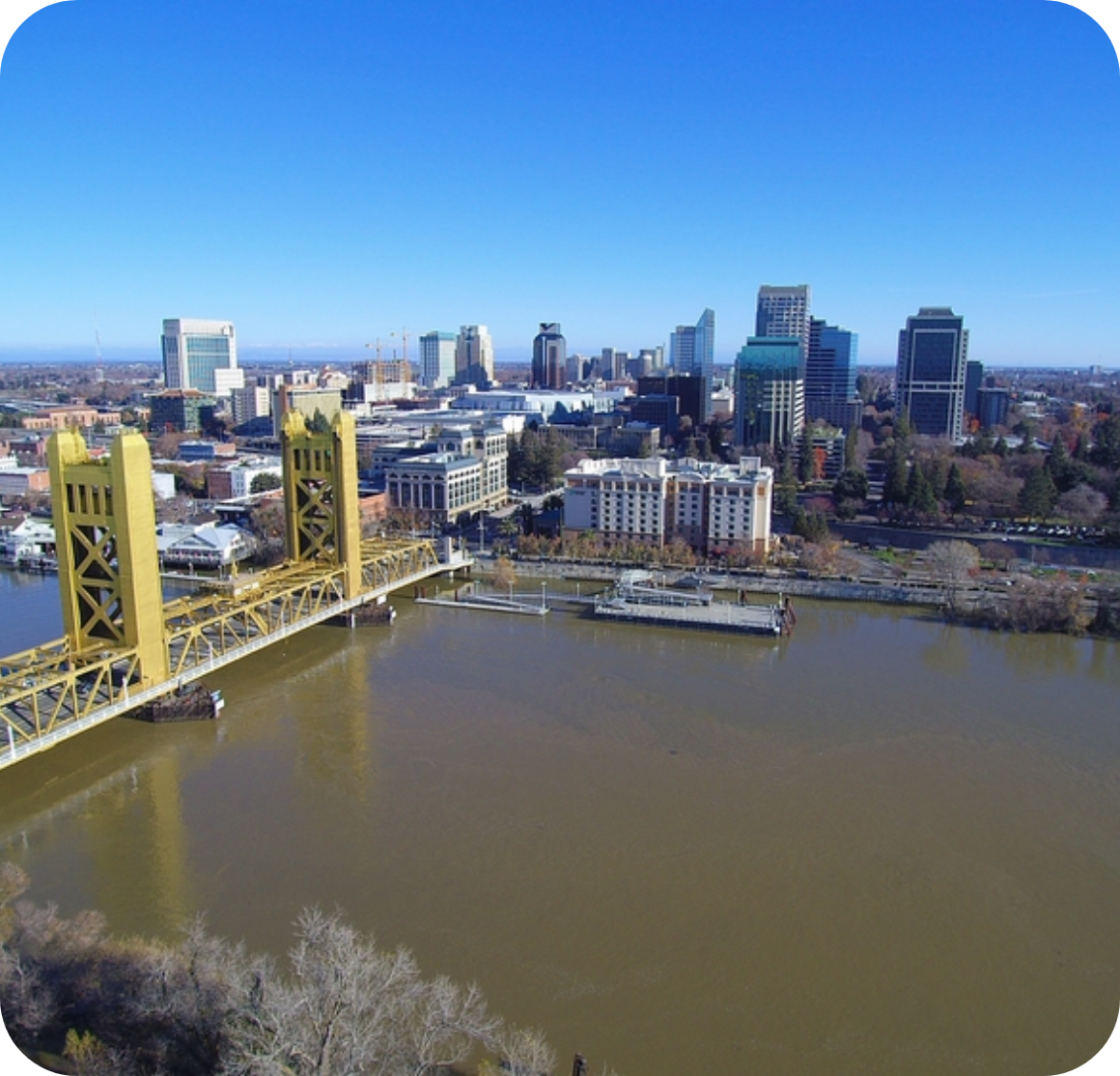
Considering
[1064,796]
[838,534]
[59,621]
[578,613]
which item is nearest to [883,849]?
[1064,796]

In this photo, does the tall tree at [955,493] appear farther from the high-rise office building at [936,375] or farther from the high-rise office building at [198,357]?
the high-rise office building at [198,357]

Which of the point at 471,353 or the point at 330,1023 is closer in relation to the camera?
the point at 330,1023

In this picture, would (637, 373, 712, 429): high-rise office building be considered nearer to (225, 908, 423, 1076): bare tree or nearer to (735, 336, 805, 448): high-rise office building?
(735, 336, 805, 448): high-rise office building

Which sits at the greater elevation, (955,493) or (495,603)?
(955,493)

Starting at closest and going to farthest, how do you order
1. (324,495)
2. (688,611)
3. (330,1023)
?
1. (330,1023)
2. (688,611)
3. (324,495)

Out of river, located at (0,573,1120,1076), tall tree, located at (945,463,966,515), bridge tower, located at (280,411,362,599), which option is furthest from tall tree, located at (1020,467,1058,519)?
bridge tower, located at (280,411,362,599)

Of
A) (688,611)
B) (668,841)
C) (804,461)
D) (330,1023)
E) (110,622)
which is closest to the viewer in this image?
(330,1023)

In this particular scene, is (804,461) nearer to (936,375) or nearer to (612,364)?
(936,375)

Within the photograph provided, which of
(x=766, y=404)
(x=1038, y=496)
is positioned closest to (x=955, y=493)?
(x=1038, y=496)
